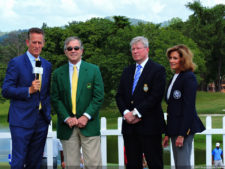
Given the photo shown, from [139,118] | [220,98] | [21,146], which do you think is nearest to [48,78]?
[21,146]

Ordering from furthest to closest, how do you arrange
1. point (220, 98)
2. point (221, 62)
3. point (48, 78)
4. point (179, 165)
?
point (221, 62), point (220, 98), point (48, 78), point (179, 165)

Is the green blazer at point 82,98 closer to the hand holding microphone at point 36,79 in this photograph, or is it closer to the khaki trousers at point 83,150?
the khaki trousers at point 83,150

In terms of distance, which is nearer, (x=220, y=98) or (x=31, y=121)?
(x=31, y=121)

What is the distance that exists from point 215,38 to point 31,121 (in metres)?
52.2

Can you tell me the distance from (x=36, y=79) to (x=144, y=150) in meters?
1.71

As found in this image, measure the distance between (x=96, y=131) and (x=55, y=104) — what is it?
0.68 m

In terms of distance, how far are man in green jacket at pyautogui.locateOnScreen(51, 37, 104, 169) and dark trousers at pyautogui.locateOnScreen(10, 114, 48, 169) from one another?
29 centimetres

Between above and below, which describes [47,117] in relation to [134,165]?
above

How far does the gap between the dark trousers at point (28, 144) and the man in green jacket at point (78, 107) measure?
29cm

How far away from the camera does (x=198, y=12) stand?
54.2 m

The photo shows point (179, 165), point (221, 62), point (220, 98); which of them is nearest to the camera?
point (179, 165)

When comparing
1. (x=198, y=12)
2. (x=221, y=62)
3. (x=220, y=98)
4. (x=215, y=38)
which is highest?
(x=198, y=12)

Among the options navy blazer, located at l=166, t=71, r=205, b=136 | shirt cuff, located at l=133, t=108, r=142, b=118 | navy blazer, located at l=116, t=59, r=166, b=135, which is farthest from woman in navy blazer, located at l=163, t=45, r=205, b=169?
shirt cuff, located at l=133, t=108, r=142, b=118

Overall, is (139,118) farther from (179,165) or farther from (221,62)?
(221,62)
